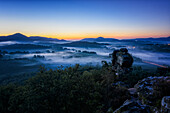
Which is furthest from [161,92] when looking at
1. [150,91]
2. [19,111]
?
[19,111]

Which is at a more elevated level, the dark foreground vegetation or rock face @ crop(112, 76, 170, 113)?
rock face @ crop(112, 76, 170, 113)

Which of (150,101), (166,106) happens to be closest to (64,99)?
(150,101)

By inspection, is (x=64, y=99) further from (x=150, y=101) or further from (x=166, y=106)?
(x=166, y=106)

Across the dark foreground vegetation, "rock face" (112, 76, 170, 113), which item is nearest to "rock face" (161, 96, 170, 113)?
"rock face" (112, 76, 170, 113)

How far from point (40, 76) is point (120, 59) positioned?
7325 mm

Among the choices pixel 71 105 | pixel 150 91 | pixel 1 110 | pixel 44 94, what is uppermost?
pixel 150 91

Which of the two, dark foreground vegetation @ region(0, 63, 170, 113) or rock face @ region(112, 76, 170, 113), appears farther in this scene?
dark foreground vegetation @ region(0, 63, 170, 113)

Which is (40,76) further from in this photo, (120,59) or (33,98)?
(120,59)

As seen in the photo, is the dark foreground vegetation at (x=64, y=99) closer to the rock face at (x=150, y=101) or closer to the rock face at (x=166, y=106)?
the rock face at (x=150, y=101)

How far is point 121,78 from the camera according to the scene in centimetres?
912

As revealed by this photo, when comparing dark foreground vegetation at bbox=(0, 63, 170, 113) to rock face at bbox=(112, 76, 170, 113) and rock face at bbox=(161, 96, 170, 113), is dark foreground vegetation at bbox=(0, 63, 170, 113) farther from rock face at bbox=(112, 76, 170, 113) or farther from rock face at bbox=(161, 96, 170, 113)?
rock face at bbox=(161, 96, 170, 113)

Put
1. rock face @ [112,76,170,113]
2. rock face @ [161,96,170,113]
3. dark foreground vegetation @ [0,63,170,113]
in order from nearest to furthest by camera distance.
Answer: rock face @ [161,96,170,113] → rock face @ [112,76,170,113] → dark foreground vegetation @ [0,63,170,113]

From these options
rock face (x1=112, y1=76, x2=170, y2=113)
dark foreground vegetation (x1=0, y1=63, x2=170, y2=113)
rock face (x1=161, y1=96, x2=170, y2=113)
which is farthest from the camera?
dark foreground vegetation (x1=0, y1=63, x2=170, y2=113)

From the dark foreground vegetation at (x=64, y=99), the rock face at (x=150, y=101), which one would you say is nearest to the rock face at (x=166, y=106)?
the rock face at (x=150, y=101)
